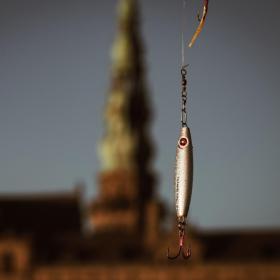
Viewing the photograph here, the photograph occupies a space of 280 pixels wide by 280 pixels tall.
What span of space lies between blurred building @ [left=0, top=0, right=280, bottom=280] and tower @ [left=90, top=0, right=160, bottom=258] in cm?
9

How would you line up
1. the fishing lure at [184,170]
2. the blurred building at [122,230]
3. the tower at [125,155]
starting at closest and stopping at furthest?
the fishing lure at [184,170] < the blurred building at [122,230] < the tower at [125,155]

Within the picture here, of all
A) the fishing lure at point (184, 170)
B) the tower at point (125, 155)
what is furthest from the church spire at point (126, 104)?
the fishing lure at point (184, 170)

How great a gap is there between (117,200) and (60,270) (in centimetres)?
1328

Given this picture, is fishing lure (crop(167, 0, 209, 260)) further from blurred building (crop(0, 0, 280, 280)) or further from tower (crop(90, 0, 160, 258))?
tower (crop(90, 0, 160, 258))

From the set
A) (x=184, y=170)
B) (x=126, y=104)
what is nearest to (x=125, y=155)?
(x=126, y=104)

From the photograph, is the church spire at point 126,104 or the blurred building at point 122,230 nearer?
the blurred building at point 122,230

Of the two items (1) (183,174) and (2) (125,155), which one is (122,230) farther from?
(1) (183,174)

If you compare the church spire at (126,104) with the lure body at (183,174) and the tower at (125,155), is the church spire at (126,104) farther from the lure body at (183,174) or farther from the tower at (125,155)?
the lure body at (183,174)

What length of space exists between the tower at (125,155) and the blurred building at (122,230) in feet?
0.29

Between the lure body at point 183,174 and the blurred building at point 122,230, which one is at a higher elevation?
the lure body at point 183,174

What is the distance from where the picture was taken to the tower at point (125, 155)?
289ft

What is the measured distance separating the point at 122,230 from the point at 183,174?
247 ft

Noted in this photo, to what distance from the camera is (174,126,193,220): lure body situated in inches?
446

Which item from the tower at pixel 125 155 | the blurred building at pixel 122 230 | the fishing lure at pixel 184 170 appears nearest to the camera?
the fishing lure at pixel 184 170
